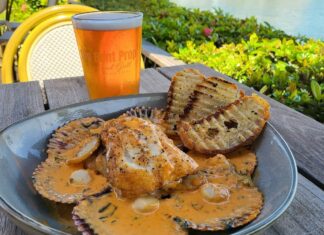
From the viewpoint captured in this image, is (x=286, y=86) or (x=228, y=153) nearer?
(x=228, y=153)

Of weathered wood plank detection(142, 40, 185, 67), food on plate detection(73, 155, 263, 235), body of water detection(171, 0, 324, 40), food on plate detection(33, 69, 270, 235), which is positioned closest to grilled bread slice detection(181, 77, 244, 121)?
food on plate detection(33, 69, 270, 235)

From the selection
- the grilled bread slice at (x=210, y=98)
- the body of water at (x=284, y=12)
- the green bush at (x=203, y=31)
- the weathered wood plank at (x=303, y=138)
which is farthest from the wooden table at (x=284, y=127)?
the body of water at (x=284, y=12)

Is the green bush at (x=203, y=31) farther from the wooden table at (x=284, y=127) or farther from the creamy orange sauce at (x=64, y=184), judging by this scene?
the creamy orange sauce at (x=64, y=184)

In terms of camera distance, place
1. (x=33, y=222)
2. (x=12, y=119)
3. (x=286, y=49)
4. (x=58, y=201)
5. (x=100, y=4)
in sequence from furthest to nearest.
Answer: (x=100, y=4) < (x=286, y=49) < (x=12, y=119) < (x=58, y=201) < (x=33, y=222)

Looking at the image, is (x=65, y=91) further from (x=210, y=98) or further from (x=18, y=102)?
(x=210, y=98)

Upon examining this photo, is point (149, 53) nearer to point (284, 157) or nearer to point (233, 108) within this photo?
point (233, 108)

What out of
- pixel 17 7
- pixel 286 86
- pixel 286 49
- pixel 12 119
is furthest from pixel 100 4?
pixel 12 119
